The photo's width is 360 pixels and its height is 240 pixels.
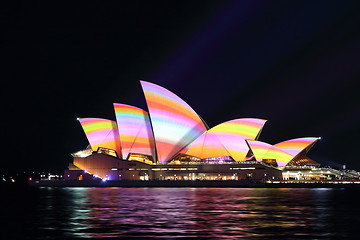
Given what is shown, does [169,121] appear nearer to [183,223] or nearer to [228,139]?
[228,139]

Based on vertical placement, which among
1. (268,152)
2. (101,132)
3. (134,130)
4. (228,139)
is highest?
(101,132)

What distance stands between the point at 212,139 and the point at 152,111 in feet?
45.8

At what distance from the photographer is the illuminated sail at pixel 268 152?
89.6 metres

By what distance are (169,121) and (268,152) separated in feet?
67.8

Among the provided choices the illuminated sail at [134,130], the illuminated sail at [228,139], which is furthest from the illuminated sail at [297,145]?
the illuminated sail at [134,130]

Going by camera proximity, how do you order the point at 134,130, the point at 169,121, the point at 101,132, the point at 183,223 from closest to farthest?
the point at 183,223 < the point at 169,121 < the point at 134,130 < the point at 101,132

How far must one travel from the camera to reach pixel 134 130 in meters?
89.2

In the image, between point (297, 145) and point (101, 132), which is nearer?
point (297, 145)

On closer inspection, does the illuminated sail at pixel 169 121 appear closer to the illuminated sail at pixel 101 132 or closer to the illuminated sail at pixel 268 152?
the illuminated sail at pixel 101 132

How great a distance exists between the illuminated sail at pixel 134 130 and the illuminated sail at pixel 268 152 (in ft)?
61.7

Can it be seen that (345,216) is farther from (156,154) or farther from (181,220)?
(156,154)

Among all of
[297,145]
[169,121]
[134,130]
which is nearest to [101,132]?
[134,130]

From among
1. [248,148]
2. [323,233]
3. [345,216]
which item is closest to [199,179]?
[248,148]

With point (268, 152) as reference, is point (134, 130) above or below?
above
